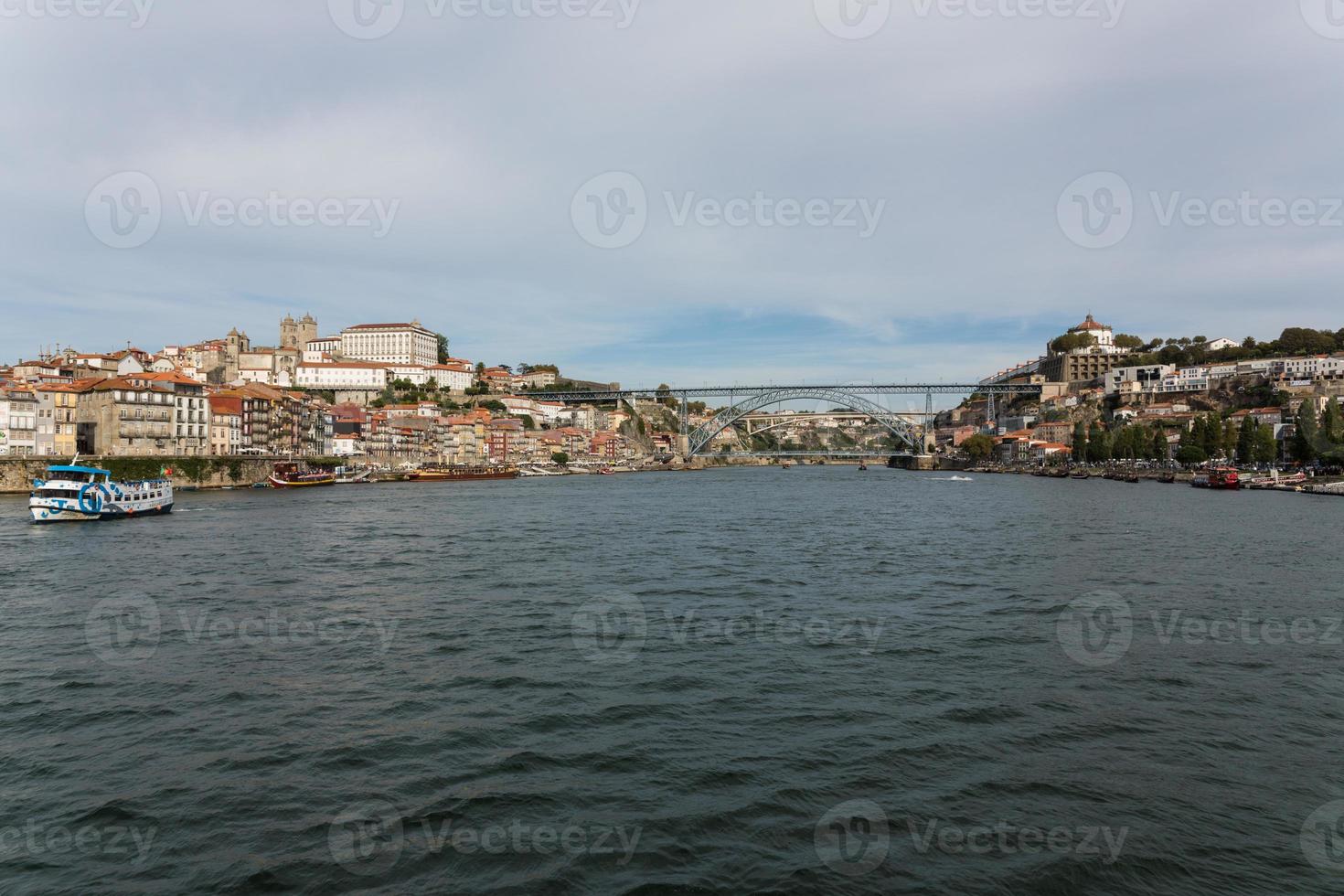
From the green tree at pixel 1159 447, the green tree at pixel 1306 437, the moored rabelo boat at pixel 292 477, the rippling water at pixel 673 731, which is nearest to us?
the rippling water at pixel 673 731

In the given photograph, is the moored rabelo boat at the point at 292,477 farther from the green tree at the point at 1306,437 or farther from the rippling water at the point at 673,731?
the green tree at the point at 1306,437

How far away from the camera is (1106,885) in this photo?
4969mm

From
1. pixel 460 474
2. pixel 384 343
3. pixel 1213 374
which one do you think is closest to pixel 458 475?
pixel 460 474

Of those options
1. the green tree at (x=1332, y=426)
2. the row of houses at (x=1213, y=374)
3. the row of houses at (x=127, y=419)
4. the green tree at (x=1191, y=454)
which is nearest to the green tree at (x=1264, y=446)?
the green tree at (x=1332, y=426)

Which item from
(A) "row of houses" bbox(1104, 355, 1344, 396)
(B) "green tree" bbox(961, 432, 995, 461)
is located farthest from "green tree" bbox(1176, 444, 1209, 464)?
(B) "green tree" bbox(961, 432, 995, 461)

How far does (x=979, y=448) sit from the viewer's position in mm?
113062

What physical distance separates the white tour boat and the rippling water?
49.6ft

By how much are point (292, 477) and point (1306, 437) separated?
69.8 metres

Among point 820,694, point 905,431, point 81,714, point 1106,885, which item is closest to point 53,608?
point 81,714

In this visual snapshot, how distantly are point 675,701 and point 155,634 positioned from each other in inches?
305

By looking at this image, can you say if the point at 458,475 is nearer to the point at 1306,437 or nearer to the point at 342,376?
the point at 342,376

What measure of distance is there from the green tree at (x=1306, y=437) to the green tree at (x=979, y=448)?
177ft

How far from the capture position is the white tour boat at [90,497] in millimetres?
28953

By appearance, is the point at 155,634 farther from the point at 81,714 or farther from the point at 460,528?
the point at 460,528
